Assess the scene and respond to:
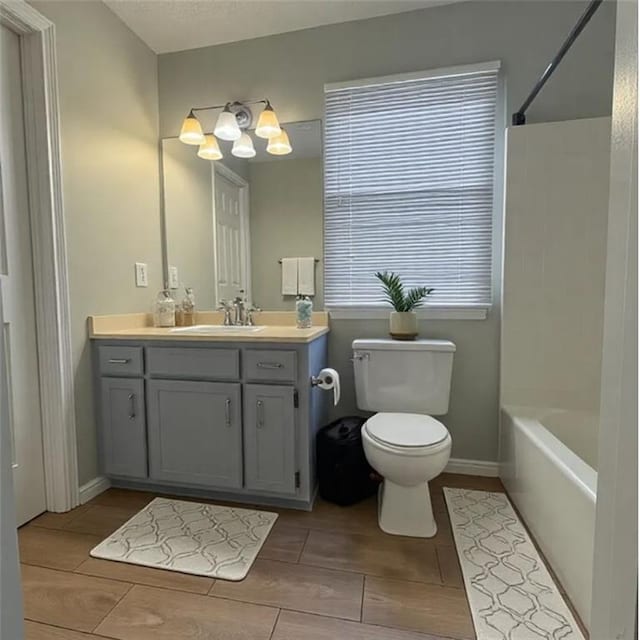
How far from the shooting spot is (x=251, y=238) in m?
2.27

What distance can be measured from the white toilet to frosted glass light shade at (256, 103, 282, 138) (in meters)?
1.26

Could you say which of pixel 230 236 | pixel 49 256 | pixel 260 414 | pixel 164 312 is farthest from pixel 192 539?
pixel 230 236

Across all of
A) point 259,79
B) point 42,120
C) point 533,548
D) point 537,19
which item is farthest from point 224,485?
point 537,19

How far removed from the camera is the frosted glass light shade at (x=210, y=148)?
2262 mm

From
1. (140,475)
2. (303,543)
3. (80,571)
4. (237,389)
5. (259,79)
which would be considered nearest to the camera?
(80,571)

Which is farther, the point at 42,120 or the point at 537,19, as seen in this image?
the point at 537,19

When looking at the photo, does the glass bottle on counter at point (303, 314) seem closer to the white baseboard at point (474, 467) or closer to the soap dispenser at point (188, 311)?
the soap dispenser at point (188, 311)

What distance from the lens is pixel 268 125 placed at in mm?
2084

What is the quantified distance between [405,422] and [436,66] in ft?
6.06

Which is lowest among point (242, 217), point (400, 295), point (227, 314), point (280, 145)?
point (227, 314)

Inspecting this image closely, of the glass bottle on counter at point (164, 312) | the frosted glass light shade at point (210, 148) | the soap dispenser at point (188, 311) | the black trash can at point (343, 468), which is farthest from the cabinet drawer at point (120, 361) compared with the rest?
the frosted glass light shade at point (210, 148)

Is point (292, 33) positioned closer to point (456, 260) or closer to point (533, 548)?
point (456, 260)

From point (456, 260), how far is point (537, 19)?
1.24 meters

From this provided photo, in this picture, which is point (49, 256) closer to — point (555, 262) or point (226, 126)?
point (226, 126)
